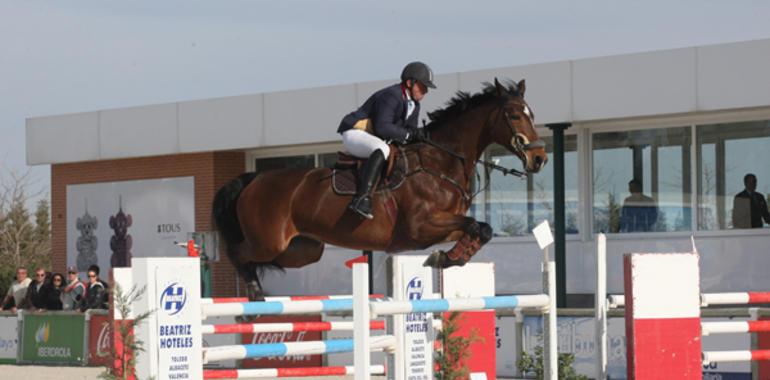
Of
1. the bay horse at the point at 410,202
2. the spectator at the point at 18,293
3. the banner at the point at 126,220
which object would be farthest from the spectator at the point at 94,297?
the bay horse at the point at 410,202

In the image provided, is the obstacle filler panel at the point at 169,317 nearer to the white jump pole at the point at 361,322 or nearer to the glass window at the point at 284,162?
the white jump pole at the point at 361,322

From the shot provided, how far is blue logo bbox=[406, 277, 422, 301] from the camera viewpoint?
8727 mm

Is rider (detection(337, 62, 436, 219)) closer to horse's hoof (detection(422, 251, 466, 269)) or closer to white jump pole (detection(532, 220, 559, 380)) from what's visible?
horse's hoof (detection(422, 251, 466, 269))

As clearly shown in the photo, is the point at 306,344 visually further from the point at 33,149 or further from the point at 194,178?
the point at 33,149

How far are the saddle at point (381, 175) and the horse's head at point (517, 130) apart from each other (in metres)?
0.64

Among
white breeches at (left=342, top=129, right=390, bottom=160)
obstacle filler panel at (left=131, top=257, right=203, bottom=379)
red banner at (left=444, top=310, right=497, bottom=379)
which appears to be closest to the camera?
obstacle filler panel at (left=131, top=257, right=203, bottom=379)

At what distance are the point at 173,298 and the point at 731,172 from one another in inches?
523

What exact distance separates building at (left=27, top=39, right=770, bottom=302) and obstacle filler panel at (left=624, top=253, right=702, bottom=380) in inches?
389

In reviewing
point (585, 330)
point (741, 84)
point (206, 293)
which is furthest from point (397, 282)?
point (206, 293)

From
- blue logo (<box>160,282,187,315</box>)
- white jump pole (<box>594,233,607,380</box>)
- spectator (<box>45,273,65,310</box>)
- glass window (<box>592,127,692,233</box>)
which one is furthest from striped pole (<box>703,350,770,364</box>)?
spectator (<box>45,273,65,310</box>)

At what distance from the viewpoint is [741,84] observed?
1783 cm

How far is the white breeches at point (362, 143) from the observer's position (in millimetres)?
9453

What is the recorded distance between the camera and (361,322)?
7.08 m

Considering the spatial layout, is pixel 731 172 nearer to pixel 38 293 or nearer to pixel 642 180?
pixel 642 180
